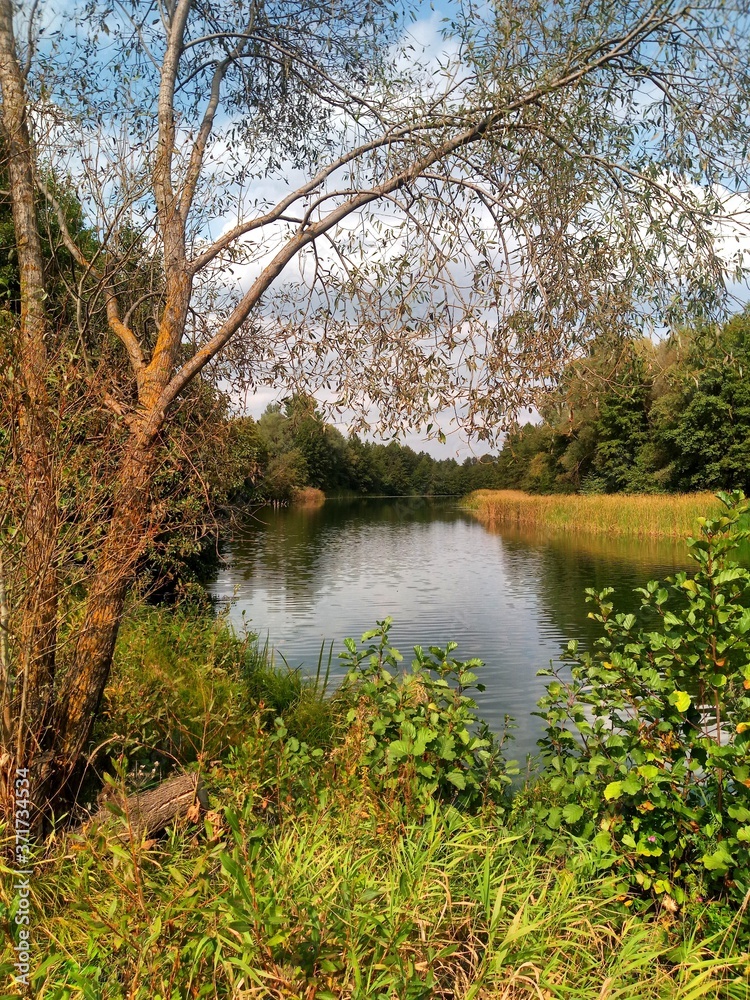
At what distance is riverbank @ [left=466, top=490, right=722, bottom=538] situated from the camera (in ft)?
91.4

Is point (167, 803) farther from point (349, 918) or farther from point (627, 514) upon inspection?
point (627, 514)

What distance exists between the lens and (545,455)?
62406mm

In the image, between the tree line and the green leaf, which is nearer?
the green leaf

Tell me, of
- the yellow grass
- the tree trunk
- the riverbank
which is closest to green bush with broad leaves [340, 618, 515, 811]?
the tree trunk

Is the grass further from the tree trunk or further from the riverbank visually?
the riverbank

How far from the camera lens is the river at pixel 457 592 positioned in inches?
459

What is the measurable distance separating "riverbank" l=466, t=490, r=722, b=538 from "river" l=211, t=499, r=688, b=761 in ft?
4.55

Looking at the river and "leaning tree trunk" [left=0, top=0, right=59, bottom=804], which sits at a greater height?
"leaning tree trunk" [left=0, top=0, right=59, bottom=804]

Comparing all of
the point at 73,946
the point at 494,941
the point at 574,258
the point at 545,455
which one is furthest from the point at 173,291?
the point at 545,455

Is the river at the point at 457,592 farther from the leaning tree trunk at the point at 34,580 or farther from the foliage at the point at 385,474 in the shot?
the foliage at the point at 385,474

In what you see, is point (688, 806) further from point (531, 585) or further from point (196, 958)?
point (531, 585)

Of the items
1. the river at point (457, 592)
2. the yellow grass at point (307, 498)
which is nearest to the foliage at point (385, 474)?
the yellow grass at point (307, 498)

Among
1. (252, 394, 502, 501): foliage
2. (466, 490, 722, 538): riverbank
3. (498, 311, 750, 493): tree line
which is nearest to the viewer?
(498, 311, 750, 493): tree line

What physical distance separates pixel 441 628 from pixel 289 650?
3.57 m
